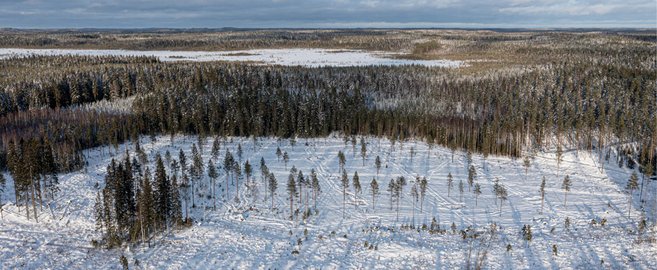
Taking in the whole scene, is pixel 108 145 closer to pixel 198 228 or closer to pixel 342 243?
pixel 198 228

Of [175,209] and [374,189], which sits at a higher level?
[374,189]

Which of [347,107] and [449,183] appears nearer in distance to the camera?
[449,183]

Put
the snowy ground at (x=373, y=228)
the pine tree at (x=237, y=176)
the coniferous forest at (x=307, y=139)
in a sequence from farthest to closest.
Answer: the pine tree at (x=237, y=176) < the coniferous forest at (x=307, y=139) < the snowy ground at (x=373, y=228)

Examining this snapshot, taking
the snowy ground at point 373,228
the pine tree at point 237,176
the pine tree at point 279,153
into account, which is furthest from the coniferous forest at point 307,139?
the pine tree at point 279,153

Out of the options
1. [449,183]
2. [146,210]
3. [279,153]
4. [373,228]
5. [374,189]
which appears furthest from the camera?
[279,153]

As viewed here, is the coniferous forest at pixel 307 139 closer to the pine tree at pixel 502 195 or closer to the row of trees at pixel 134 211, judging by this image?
the row of trees at pixel 134 211

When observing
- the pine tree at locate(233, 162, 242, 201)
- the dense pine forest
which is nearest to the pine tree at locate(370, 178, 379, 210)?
the pine tree at locate(233, 162, 242, 201)

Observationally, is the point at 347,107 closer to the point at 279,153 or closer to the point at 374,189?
the point at 279,153

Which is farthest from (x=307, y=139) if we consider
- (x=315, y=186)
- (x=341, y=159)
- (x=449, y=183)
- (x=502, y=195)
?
(x=502, y=195)
